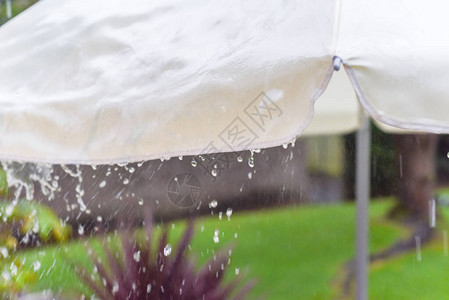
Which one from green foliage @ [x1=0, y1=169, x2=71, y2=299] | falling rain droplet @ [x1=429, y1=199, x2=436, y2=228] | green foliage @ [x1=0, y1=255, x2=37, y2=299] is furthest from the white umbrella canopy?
falling rain droplet @ [x1=429, y1=199, x2=436, y2=228]

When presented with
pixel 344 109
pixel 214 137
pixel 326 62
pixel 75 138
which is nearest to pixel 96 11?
pixel 75 138

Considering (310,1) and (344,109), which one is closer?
(310,1)

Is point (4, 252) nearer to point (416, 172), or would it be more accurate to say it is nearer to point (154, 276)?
point (154, 276)

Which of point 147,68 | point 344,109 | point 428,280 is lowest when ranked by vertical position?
point 428,280

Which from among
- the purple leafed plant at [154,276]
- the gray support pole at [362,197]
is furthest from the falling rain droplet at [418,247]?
the purple leafed plant at [154,276]

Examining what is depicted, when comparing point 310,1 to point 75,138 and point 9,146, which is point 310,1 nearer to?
point 75,138

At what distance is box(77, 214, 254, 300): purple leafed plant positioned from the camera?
12.1 ft

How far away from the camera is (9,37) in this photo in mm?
2271

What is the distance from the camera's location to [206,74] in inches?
70.2

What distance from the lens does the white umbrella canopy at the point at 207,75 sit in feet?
5.33

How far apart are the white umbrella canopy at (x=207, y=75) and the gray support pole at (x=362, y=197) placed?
2363mm

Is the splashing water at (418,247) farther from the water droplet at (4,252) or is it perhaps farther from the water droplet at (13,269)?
the water droplet at (4,252)

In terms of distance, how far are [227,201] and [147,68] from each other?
8.00m

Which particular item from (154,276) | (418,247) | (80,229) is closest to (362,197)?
(154,276)
